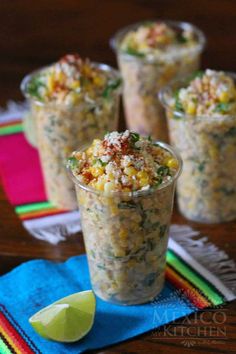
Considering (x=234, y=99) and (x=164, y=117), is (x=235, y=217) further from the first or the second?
(x=164, y=117)

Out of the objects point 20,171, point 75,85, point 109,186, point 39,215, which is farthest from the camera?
point 20,171

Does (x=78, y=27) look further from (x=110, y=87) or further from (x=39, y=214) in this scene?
(x=39, y=214)

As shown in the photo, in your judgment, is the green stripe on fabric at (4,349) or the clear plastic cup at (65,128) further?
the clear plastic cup at (65,128)

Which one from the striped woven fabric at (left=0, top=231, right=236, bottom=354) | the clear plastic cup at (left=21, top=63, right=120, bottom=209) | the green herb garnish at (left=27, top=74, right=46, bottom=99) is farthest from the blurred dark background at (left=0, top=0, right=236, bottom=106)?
the striped woven fabric at (left=0, top=231, right=236, bottom=354)

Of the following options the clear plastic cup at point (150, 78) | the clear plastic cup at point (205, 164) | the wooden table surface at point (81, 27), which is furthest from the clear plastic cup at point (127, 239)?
the wooden table surface at point (81, 27)

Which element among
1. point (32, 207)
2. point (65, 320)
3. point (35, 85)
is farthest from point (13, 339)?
point (35, 85)

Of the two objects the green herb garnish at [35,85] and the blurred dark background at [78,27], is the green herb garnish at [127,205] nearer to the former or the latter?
the green herb garnish at [35,85]
